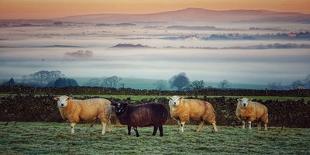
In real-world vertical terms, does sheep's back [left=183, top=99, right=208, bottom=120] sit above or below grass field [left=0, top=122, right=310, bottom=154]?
above

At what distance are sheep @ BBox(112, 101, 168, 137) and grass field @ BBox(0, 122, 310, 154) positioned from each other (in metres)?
0.46

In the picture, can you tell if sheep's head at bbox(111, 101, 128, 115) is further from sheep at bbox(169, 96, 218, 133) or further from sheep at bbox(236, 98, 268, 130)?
sheep at bbox(236, 98, 268, 130)

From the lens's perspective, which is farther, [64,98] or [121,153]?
[64,98]

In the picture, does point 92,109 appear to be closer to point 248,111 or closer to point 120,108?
point 120,108

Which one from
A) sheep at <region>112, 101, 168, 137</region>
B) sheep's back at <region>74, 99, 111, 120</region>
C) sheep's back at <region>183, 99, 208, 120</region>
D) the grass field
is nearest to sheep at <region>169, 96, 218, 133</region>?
sheep's back at <region>183, 99, 208, 120</region>

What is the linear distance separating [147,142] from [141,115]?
243cm

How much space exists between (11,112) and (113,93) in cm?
1173

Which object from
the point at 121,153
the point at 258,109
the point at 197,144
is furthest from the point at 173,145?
the point at 258,109

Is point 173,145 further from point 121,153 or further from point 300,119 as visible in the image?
point 300,119

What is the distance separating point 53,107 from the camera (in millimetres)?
32375

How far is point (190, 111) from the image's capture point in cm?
2436

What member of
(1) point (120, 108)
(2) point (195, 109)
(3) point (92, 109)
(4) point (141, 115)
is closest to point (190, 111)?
(2) point (195, 109)

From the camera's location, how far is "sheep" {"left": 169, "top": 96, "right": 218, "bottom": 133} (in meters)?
23.9

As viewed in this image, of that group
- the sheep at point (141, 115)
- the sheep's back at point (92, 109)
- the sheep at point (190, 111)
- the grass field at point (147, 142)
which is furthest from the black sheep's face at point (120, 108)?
the sheep at point (190, 111)
